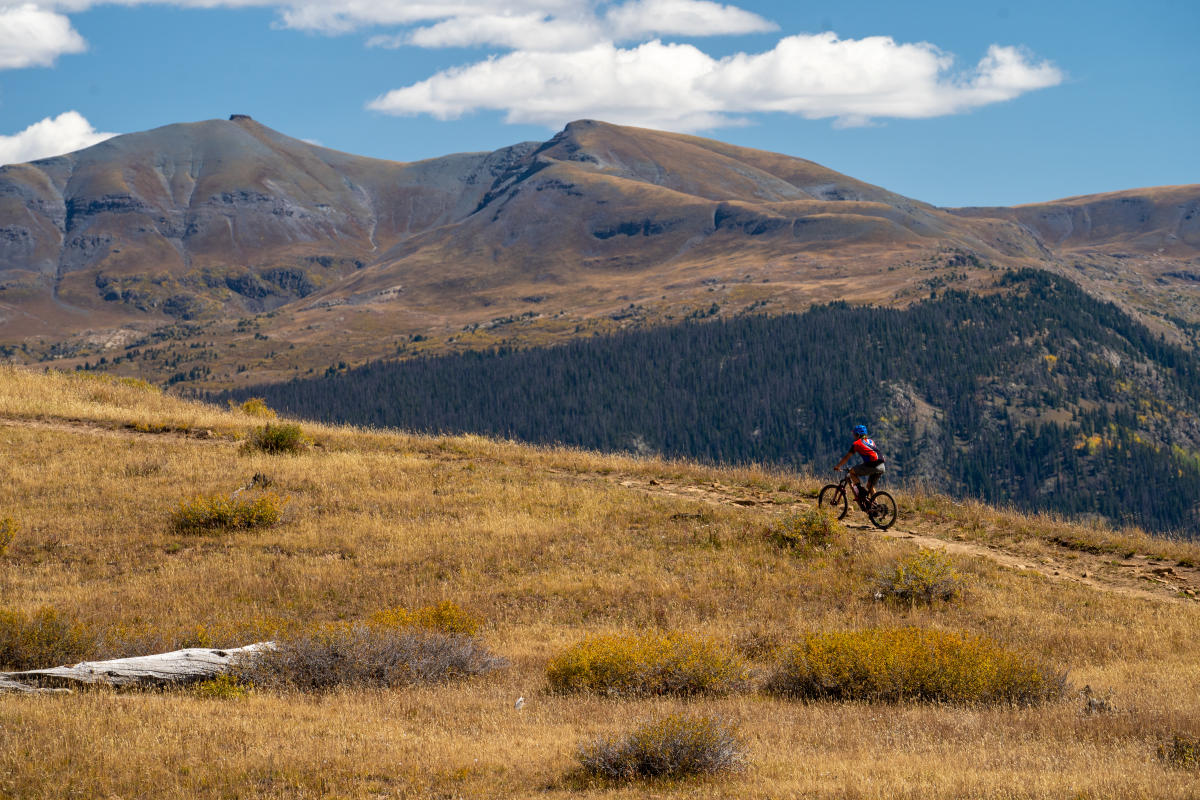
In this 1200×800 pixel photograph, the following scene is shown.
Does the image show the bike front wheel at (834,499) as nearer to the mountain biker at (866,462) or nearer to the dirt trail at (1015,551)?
the dirt trail at (1015,551)

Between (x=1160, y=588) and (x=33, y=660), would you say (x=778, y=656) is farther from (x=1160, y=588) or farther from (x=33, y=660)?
(x=33, y=660)

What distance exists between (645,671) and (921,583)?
682cm

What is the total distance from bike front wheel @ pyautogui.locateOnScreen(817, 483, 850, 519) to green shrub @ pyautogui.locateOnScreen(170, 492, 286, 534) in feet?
41.9

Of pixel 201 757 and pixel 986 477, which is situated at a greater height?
pixel 201 757

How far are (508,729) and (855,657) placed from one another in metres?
5.03

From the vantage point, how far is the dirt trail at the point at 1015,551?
1756 centimetres

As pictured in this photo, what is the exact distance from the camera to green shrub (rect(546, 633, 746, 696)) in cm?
1224

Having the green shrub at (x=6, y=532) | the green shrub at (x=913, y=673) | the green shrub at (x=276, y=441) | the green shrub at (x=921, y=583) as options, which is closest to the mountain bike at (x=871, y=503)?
the green shrub at (x=921, y=583)

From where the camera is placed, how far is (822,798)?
7.77 metres

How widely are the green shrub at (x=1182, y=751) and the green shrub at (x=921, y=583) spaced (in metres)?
7.03

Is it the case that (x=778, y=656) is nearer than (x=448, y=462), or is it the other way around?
(x=778, y=656)

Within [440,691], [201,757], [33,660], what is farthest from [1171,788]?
[33,660]

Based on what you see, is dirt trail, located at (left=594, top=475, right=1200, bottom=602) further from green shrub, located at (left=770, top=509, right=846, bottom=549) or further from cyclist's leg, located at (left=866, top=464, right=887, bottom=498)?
green shrub, located at (left=770, top=509, right=846, bottom=549)

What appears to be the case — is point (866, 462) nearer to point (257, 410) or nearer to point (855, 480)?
point (855, 480)
